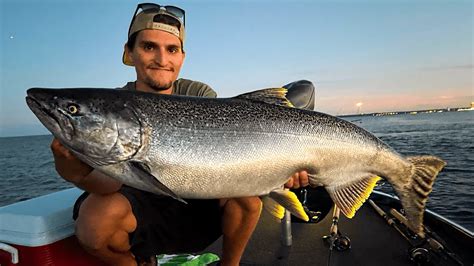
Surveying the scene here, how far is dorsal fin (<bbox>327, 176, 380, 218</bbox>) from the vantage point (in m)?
→ 3.07

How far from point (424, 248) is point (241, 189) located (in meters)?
2.53

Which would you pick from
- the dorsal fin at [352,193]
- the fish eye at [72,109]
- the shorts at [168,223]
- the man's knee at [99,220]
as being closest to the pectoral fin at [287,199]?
the dorsal fin at [352,193]

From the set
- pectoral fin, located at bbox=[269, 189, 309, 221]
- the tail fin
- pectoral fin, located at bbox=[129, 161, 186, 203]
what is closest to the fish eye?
pectoral fin, located at bbox=[129, 161, 186, 203]

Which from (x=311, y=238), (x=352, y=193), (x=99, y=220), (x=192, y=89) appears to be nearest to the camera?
(x=99, y=220)

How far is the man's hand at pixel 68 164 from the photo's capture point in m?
2.34

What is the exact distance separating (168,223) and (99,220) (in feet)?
2.26

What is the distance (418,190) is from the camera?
9.84 ft

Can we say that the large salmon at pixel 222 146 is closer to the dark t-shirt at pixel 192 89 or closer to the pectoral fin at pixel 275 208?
the pectoral fin at pixel 275 208

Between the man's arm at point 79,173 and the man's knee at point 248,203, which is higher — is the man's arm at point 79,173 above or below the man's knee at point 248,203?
above

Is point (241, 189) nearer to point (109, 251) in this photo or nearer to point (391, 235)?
point (109, 251)

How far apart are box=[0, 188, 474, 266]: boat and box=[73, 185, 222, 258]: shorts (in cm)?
32

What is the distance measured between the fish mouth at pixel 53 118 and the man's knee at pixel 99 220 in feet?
2.03

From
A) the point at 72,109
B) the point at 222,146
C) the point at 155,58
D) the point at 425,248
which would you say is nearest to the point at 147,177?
the point at 222,146

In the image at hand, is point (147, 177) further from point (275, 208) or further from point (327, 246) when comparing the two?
point (327, 246)
